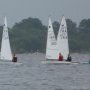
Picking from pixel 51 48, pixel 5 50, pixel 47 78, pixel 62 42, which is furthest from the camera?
pixel 5 50

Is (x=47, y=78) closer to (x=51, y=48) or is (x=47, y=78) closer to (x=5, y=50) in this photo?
(x=51, y=48)

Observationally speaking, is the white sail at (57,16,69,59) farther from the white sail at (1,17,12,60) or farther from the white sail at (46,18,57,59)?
the white sail at (1,17,12,60)

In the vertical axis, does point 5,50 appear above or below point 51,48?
below

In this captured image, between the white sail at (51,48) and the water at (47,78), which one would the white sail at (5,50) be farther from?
the white sail at (51,48)

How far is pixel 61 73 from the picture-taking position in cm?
6494

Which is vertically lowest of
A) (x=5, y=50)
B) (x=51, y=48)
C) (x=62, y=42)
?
(x=5, y=50)

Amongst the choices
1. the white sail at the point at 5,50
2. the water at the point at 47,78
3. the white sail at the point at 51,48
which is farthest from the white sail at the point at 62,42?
the white sail at the point at 5,50

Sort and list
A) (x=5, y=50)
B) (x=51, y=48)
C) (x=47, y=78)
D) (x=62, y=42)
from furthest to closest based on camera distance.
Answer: (x=5, y=50)
(x=51, y=48)
(x=62, y=42)
(x=47, y=78)

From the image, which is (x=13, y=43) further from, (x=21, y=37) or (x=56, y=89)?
(x=56, y=89)

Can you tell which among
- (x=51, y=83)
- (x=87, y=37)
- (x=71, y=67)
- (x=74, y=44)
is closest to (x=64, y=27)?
(x=71, y=67)

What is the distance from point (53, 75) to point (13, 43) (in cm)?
10270

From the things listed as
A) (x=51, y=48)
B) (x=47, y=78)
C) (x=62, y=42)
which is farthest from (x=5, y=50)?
(x=47, y=78)

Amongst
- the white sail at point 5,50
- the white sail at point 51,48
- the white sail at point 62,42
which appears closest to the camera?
the white sail at point 62,42

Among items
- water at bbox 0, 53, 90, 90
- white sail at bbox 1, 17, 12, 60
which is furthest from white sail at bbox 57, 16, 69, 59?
white sail at bbox 1, 17, 12, 60
